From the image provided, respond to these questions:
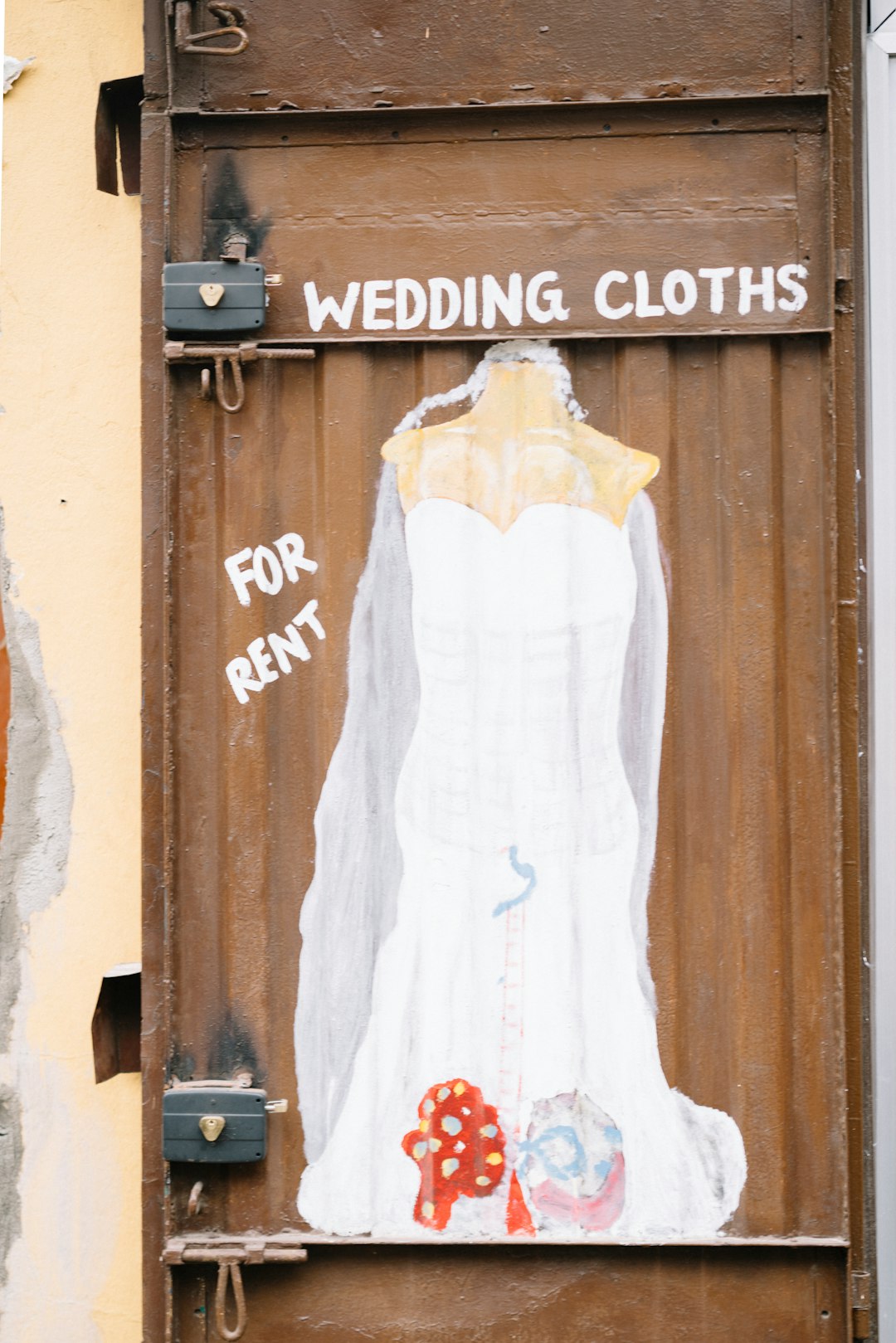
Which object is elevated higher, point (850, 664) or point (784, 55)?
point (784, 55)

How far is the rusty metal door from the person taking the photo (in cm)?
220

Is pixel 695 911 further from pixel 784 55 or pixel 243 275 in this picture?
pixel 784 55

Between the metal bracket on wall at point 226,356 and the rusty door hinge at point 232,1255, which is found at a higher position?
the metal bracket on wall at point 226,356

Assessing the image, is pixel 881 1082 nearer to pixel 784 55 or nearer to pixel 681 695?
pixel 681 695

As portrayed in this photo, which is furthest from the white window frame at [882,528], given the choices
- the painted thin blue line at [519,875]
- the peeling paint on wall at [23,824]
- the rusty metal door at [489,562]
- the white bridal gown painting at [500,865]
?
the peeling paint on wall at [23,824]

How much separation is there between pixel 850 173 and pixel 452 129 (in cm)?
84

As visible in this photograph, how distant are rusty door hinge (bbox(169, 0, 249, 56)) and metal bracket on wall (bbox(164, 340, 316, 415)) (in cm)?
60

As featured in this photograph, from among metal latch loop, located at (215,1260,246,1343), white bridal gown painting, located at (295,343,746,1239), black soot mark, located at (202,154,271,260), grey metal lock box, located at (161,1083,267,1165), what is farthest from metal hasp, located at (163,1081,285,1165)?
black soot mark, located at (202,154,271,260)

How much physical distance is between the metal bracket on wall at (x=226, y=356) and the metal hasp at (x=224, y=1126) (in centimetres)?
143

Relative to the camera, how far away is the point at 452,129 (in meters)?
2.28

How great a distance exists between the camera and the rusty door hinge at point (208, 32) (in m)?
2.23

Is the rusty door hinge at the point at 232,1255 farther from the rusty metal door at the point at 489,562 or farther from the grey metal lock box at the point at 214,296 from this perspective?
the grey metal lock box at the point at 214,296

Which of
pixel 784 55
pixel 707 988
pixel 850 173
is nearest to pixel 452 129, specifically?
pixel 784 55

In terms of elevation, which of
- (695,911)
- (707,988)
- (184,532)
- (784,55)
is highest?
(784,55)
